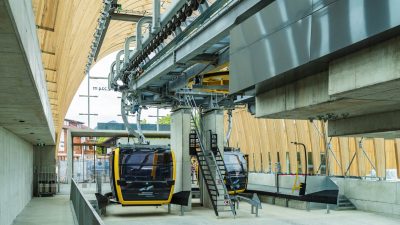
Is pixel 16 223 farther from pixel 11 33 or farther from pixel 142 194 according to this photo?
pixel 11 33

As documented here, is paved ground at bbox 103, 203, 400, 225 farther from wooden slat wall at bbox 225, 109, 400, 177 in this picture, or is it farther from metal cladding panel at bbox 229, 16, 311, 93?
metal cladding panel at bbox 229, 16, 311, 93

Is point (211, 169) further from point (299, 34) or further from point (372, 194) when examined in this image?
point (299, 34)

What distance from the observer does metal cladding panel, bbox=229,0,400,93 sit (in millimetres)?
5730

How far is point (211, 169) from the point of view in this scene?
22.2 meters

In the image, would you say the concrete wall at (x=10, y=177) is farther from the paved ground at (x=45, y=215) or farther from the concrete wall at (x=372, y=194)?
the concrete wall at (x=372, y=194)

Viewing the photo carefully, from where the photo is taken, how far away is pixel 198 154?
22859 mm

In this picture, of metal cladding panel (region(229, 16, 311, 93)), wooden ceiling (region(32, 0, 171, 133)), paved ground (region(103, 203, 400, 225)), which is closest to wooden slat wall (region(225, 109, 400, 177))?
paved ground (region(103, 203, 400, 225))

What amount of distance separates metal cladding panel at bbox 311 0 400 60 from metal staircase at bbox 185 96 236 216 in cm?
1399

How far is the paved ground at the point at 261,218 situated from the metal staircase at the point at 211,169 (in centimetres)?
58

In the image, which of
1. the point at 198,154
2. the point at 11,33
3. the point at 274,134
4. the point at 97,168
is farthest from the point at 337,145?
the point at 11,33

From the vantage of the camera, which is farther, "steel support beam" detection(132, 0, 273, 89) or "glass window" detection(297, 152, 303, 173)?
"glass window" detection(297, 152, 303, 173)

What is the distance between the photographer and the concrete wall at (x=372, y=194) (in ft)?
63.2

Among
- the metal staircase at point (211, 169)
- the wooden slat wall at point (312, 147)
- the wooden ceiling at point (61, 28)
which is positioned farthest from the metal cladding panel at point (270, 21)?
the wooden slat wall at point (312, 147)

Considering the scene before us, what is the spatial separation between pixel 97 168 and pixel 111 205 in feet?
52.5
